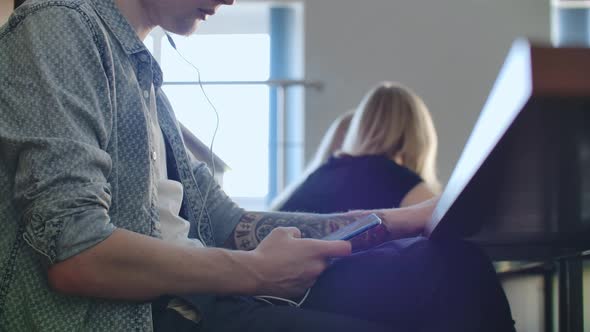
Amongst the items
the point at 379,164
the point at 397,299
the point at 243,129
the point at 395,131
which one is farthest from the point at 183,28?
the point at 243,129

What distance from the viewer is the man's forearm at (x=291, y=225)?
127 cm

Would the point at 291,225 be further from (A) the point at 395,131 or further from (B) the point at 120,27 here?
(A) the point at 395,131

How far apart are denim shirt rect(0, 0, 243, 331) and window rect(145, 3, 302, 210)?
284 cm

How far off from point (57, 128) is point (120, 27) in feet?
0.77

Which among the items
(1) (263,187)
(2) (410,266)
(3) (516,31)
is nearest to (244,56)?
(1) (263,187)

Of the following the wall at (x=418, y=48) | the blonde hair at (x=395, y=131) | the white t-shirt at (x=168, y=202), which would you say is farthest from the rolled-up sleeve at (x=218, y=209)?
the wall at (x=418, y=48)

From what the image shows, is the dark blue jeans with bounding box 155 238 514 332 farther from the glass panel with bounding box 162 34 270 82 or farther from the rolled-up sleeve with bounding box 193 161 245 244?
the glass panel with bounding box 162 34 270 82

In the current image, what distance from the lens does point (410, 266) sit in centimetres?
91

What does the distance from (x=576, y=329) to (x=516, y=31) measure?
3.01 meters

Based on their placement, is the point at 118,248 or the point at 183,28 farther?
the point at 183,28

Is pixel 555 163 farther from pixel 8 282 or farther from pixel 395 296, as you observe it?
pixel 8 282

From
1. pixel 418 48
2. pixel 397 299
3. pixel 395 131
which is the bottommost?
pixel 397 299

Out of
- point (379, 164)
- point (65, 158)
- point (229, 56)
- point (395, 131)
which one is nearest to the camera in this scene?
point (65, 158)

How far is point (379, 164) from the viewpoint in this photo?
2131mm
